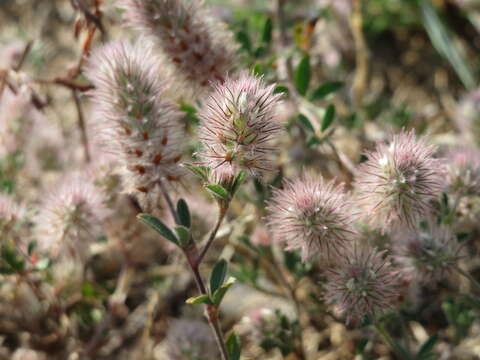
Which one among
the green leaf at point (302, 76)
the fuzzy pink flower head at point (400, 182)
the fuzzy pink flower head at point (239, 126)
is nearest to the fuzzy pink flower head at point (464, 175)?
the fuzzy pink flower head at point (400, 182)

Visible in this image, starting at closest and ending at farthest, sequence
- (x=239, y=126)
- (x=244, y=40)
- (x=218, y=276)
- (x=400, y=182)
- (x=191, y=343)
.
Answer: (x=239, y=126) → (x=400, y=182) → (x=218, y=276) → (x=191, y=343) → (x=244, y=40)

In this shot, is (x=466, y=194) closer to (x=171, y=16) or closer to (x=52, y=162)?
(x=171, y=16)

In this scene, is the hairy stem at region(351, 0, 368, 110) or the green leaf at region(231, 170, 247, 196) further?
the hairy stem at region(351, 0, 368, 110)

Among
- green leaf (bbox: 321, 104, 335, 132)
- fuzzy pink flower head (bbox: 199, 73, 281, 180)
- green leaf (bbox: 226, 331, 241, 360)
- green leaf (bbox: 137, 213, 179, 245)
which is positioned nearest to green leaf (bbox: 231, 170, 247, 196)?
fuzzy pink flower head (bbox: 199, 73, 281, 180)

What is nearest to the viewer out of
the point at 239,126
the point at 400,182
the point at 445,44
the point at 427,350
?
the point at 239,126

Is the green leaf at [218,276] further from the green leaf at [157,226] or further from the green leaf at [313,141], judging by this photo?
the green leaf at [313,141]

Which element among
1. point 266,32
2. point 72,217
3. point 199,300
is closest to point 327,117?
point 266,32

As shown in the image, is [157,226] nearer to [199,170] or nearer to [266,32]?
[199,170]

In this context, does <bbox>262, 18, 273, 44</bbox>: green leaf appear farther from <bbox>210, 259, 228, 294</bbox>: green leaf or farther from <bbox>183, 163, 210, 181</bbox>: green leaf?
<bbox>210, 259, 228, 294</bbox>: green leaf
